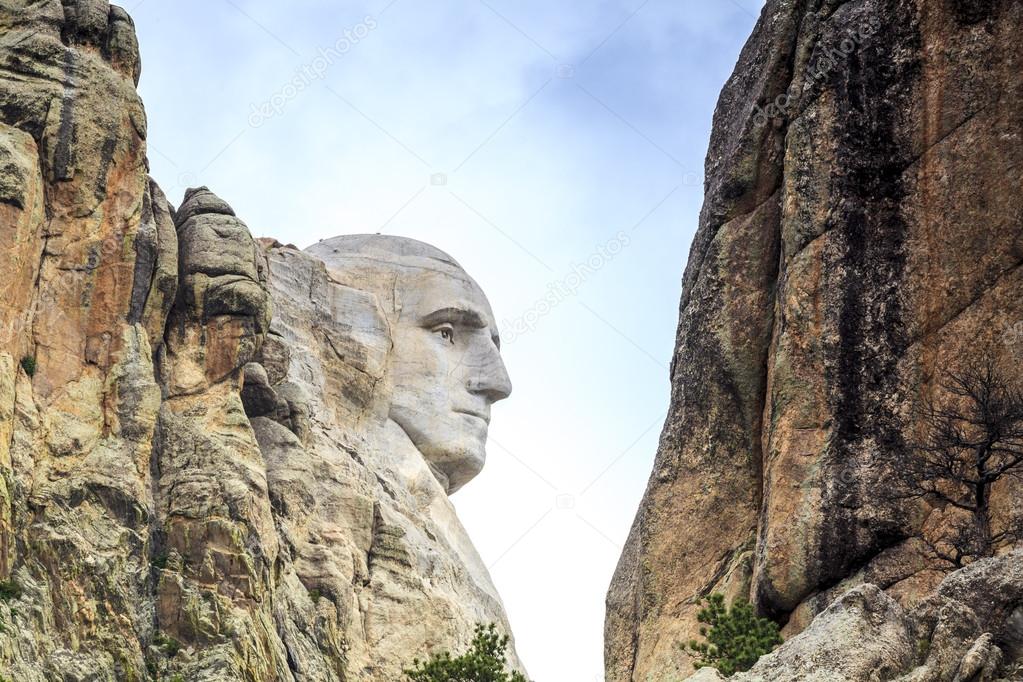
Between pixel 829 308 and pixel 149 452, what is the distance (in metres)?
31.3

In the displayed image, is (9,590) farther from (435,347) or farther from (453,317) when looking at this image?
(453,317)

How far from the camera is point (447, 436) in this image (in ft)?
282

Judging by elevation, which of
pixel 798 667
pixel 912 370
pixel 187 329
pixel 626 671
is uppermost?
pixel 187 329

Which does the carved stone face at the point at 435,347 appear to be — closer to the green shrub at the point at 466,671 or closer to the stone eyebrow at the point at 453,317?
the stone eyebrow at the point at 453,317

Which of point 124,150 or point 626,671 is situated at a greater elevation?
point 124,150

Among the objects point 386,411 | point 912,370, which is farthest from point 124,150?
point 912,370

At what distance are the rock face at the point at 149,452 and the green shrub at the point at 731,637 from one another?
21.7 meters

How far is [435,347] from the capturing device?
3435 inches

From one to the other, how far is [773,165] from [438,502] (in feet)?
141

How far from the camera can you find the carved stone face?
8575 centimetres

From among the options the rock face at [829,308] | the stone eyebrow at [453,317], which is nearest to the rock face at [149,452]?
the stone eyebrow at [453,317]

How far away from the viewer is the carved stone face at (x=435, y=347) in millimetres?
85750

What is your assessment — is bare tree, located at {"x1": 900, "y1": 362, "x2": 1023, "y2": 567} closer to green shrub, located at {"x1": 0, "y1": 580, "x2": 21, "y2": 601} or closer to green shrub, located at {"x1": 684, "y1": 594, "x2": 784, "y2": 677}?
green shrub, located at {"x1": 684, "y1": 594, "x2": 784, "y2": 677}

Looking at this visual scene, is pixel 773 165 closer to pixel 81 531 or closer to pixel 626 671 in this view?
pixel 626 671
